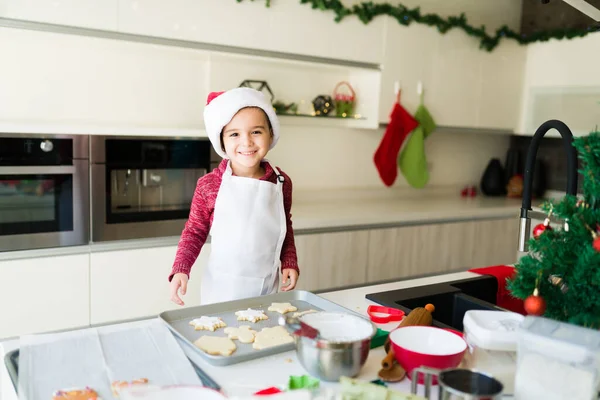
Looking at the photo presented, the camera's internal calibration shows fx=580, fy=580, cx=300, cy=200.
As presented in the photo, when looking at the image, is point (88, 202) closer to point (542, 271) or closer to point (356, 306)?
point (356, 306)

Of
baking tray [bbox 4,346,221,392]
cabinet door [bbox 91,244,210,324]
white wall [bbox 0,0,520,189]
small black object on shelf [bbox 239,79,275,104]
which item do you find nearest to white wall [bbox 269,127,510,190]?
white wall [bbox 0,0,520,189]

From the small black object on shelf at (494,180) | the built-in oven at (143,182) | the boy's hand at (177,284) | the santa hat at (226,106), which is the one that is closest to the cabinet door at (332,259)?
the built-in oven at (143,182)

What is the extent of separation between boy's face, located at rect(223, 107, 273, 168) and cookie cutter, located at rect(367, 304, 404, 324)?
1.82 feet

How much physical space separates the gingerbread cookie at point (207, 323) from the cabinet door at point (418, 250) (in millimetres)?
1880

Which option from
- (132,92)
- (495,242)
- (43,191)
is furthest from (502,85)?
(43,191)

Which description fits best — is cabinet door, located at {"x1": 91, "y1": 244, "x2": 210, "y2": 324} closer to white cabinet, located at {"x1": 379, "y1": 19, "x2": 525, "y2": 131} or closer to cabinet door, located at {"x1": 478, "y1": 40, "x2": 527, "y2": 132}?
white cabinet, located at {"x1": 379, "y1": 19, "x2": 525, "y2": 131}

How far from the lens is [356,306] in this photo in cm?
A: 138

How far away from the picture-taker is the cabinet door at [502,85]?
3.73 meters

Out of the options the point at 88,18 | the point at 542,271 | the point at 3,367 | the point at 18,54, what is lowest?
the point at 3,367

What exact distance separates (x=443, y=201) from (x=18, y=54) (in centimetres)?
256

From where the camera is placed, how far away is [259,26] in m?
2.78

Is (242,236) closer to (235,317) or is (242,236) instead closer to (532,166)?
(235,317)

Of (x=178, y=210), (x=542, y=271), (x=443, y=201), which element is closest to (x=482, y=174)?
(x=443, y=201)

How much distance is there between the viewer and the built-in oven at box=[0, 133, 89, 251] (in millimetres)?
2135
